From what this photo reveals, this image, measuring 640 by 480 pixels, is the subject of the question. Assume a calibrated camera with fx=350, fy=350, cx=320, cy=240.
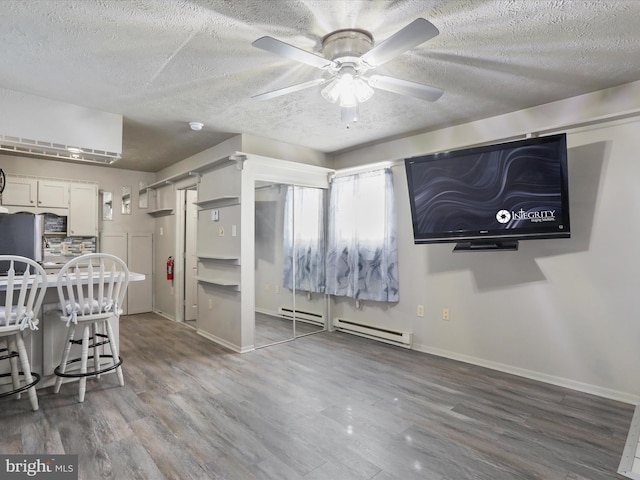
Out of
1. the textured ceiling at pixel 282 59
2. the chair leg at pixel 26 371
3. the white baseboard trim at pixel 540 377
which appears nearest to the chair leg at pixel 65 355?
the chair leg at pixel 26 371

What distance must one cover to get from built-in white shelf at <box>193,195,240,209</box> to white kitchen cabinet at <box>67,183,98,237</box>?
1.92m

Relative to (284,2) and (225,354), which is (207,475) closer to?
(225,354)

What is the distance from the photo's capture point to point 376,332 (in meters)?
4.27

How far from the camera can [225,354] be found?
149 inches

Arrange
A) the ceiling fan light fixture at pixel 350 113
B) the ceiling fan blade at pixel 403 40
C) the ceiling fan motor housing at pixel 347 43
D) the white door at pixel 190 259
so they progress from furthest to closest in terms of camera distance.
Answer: the white door at pixel 190 259 → the ceiling fan light fixture at pixel 350 113 → the ceiling fan motor housing at pixel 347 43 → the ceiling fan blade at pixel 403 40

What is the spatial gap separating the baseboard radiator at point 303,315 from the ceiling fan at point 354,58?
9.00 ft

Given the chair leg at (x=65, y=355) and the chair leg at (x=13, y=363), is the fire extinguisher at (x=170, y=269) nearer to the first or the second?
the chair leg at (x=65, y=355)

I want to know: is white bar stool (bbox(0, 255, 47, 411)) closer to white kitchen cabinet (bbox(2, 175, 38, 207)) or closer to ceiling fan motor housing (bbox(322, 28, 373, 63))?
A: ceiling fan motor housing (bbox(322, 28, 373, 63))

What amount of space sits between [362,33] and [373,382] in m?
2.63

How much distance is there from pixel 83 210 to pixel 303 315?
11.9 ft

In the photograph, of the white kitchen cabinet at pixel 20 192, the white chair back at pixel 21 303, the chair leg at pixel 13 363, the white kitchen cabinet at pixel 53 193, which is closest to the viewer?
the white chair back at pixel 21 303

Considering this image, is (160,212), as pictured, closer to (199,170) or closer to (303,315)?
(199,170)

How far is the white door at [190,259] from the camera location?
5371mm

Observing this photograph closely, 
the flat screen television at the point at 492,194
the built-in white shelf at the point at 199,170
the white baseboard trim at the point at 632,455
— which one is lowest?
the white baseboard trim at the point at 632,455
